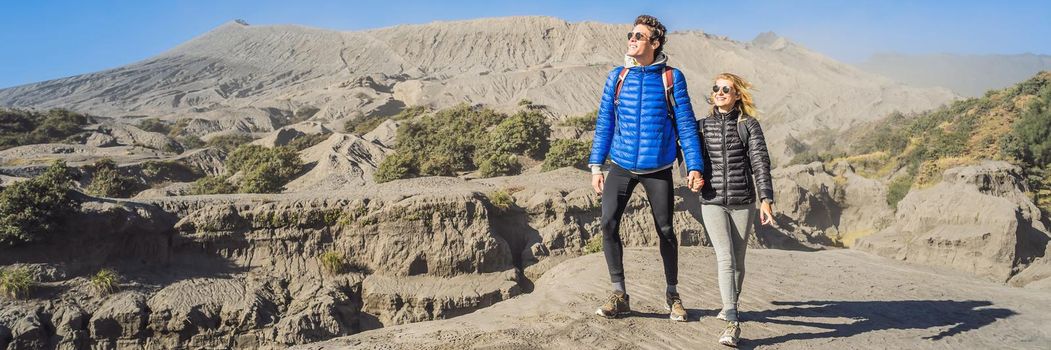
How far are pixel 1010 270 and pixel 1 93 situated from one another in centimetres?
11045

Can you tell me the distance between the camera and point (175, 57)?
99812 mm

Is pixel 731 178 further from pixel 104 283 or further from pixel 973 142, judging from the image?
pixel 973 142

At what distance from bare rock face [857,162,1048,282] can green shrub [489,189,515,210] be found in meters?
9.02

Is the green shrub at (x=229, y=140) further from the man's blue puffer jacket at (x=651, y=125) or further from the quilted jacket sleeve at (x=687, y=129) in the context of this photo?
the quilted jacket sleeve at (x=687, y=129)

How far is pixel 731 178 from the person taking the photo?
18.1 ft

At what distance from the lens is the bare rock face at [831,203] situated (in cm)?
2472

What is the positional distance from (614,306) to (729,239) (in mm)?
1302

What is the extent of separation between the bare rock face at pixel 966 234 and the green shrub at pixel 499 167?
1195 cm

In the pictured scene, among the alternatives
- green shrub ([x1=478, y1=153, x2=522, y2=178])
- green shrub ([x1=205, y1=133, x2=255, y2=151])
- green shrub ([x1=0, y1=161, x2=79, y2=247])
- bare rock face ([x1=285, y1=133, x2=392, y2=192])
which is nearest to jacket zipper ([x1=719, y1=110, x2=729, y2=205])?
green shrub ([x1=0, y1=161, x2=79, y2=247])

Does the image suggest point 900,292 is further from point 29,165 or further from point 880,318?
point 29,165

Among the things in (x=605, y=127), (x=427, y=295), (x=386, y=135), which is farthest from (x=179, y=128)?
(x=605, y=127)

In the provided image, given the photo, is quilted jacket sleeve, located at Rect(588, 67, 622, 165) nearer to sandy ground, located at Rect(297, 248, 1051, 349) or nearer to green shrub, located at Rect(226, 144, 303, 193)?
sandy ground, located at Rect(297, 248, 1051, 349)

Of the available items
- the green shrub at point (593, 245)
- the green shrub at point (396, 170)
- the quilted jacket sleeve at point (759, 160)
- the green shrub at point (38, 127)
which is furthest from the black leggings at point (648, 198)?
the green shrub at point (38, 127)

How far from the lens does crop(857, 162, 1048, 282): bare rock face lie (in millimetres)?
14688
